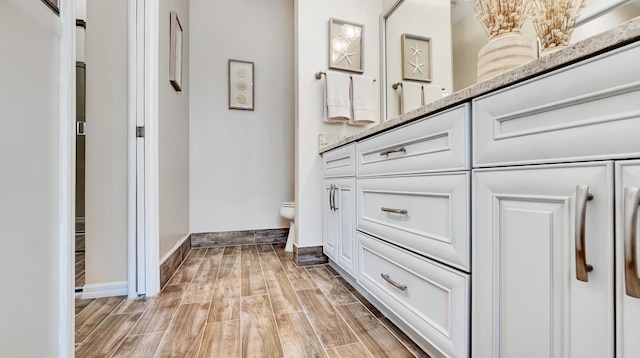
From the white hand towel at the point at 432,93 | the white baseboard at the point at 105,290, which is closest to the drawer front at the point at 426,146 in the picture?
the white hand towel at the point at 432,93

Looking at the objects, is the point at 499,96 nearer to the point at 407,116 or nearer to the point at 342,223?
the point at 407,116

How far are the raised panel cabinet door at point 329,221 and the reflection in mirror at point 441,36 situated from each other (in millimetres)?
890

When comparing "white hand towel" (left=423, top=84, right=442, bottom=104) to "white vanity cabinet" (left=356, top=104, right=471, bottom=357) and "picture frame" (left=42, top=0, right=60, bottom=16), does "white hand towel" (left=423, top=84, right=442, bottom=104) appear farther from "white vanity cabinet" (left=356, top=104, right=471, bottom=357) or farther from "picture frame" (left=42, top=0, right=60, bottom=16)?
"picture frame" (left=42, top=0, right=60, bottom=16)

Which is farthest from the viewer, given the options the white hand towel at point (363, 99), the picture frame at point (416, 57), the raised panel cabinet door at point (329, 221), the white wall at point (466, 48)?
the white hand towel at point (363, 99)

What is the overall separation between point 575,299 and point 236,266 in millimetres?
1900

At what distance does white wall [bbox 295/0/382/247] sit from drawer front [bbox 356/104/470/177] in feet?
2.81

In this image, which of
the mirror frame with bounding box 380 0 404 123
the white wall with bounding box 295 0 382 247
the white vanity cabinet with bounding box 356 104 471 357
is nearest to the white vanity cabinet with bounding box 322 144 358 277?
the white wall with bounding box 295 0 382 247

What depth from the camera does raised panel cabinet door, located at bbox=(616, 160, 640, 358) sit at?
0.40 m

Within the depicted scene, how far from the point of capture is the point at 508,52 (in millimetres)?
915

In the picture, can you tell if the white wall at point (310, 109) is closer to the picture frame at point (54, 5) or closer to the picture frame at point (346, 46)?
the picture frame at point (346, 46)

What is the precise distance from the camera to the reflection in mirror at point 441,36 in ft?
3.14

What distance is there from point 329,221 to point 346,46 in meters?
1.44

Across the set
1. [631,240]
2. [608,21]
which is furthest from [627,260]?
[608,21]

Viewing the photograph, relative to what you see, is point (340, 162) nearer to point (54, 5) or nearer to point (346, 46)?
point (346, 46)
